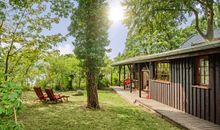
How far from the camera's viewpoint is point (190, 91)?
A: 36.4ft

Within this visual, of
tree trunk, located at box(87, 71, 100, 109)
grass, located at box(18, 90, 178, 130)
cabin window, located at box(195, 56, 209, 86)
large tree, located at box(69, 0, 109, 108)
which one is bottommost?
grass, located at box(18, 90, 178, 130)

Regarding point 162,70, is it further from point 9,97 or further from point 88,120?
point 9,97

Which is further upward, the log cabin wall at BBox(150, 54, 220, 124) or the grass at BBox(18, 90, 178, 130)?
the log cabin wall at BBox(150, 54, 220, 124)

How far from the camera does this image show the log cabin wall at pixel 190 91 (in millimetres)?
9102

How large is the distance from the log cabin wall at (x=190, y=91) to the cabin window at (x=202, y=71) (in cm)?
23

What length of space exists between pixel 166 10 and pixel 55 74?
37.9 ft

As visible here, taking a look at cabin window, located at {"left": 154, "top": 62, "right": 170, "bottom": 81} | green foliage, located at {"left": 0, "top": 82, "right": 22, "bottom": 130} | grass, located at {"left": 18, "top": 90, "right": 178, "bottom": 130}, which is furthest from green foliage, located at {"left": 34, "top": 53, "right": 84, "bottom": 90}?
green foliage, located at {"left": 0, "top": 82, "right": 22, "bottom": 130}

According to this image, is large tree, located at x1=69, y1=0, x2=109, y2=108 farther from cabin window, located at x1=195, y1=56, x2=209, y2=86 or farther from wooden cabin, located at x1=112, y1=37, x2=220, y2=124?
cabin window, located at x1=195, y1=56, x2=209, y2=86

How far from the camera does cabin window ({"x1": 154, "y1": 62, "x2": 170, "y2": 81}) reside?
50.6 feet

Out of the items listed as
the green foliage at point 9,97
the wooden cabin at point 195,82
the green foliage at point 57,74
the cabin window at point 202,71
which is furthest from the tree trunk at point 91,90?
the green foliage at point 57,74

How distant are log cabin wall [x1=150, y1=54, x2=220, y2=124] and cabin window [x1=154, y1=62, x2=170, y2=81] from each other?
453 millimetres

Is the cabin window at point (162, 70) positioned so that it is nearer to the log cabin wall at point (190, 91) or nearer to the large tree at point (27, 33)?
the log cabin wall at point (190, 91)

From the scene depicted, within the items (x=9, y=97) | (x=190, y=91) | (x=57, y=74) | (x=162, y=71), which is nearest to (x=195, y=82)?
(x=190, y=91)

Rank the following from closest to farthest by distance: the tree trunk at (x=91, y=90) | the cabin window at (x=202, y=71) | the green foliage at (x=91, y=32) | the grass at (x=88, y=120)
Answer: the grass at (x=88, y=120) < the cabin window at (x=202, y=71) < the green foliage at (x=91, y=32) < the tree trunk at (x=91, y=90)
